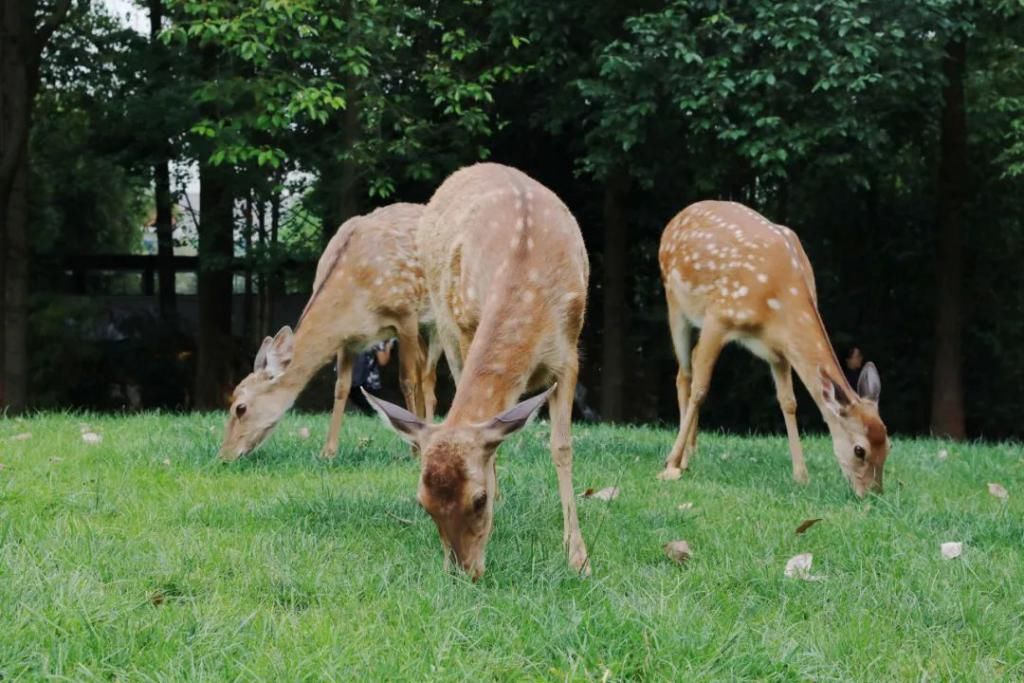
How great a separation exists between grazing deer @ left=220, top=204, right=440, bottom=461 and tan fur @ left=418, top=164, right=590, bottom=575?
1801mm

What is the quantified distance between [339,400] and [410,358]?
555 millimetres

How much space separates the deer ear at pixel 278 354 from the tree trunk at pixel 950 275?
936 centimetres

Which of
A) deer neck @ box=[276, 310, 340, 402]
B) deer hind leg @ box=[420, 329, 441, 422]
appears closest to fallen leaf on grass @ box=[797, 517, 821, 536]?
deer hind leg @ box=[420, 329, 441, 422]

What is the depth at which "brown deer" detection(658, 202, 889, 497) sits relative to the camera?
6.41 m

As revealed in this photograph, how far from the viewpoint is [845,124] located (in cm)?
1059

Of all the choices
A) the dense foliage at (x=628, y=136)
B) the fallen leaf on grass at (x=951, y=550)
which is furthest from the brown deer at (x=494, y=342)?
the dense foliage at (x=628, y=136)

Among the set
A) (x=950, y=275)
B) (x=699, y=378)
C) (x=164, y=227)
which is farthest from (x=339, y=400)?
(x=164, y=227)

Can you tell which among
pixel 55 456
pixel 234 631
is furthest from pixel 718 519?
pixel 55 456

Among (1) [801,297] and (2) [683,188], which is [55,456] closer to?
(1) [801,297]

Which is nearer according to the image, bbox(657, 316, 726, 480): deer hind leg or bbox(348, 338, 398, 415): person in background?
bbox(657, 316, 726, 480): deer hind leg

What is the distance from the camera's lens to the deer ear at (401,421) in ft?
13.1

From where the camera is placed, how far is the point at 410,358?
7.51 metres

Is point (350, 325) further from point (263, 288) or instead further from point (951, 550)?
point (263, 288)

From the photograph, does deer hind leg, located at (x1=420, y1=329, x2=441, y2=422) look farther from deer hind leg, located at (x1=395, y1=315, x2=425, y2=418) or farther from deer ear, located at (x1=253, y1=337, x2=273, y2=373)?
deer ear, located at (x1=253, y1=337, x2=273, y2=373)
